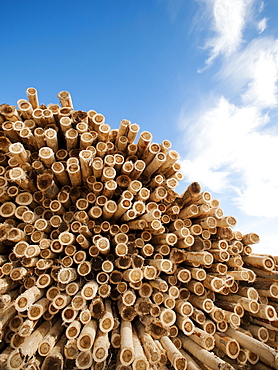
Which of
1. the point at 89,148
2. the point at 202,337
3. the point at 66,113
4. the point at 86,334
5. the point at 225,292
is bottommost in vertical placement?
the point at 86,334

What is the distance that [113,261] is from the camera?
3.35 meters

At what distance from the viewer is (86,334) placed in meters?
2.60

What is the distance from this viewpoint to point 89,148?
3471mm

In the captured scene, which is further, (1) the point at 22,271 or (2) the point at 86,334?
(1) the point at 22,271

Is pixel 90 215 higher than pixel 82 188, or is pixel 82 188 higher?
pixel 82 188

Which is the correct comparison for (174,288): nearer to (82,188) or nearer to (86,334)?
(86,334)

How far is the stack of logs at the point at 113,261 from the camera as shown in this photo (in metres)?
2.77

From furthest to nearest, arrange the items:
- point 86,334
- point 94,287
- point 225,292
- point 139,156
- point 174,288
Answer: point 139,156 → point 225,292 → point 174,288 → point 94,287 → point 86,334

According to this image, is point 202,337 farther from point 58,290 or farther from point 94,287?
point 58,290

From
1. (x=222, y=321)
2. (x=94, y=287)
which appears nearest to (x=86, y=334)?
(x=94, y=287)

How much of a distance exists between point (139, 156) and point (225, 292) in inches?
102

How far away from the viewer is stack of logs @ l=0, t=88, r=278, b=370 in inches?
A: 109

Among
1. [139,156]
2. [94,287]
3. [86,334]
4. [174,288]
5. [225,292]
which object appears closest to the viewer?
[86,334]

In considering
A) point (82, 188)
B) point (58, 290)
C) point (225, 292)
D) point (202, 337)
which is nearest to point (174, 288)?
point (202, 337)
